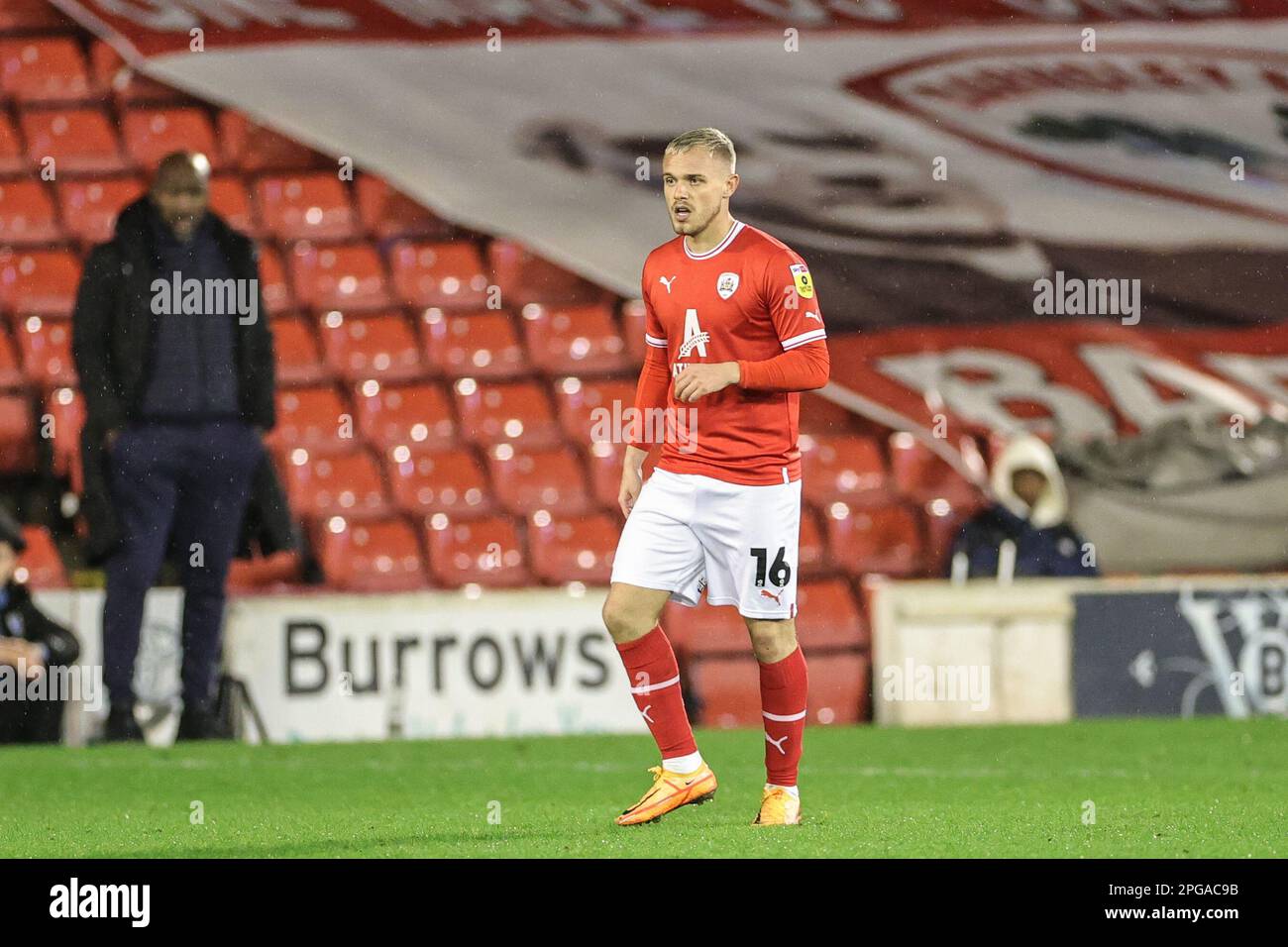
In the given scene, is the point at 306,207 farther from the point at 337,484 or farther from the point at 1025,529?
the point at 1025,529

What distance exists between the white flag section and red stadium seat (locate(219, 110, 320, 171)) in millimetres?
2276

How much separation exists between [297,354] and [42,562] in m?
1.38

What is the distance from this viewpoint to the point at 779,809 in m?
4.50

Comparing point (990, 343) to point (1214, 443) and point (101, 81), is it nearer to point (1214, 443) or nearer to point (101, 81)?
point (1214, 443)

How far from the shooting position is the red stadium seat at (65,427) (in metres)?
8.30

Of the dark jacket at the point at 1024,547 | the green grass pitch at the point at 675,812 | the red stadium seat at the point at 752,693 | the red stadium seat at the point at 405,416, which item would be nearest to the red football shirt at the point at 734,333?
the green grass pitch at the point at 675,812

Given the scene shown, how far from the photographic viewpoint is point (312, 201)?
8938 millimetres

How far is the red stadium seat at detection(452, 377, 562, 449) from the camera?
8.66 metres

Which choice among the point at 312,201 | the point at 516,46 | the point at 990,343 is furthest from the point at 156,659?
the point at 990,343

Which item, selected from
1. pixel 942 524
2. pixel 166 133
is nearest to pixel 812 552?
pixel 942 524

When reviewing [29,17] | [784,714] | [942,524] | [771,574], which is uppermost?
[29,17]

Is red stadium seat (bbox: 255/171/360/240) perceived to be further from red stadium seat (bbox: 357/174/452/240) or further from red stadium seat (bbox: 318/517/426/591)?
red stadium seat (bbox: 318/517/426/591)

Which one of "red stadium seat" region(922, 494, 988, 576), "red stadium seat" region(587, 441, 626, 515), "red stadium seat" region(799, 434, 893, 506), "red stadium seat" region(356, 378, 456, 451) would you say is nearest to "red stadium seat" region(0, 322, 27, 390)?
"red stadium seat" region(356, 378, 456, 451)

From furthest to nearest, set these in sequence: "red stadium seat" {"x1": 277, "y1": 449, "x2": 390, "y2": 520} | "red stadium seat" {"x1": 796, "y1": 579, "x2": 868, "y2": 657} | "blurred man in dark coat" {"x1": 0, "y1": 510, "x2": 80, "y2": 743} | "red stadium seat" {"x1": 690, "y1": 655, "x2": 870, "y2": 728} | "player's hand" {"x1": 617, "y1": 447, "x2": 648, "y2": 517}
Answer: "red stadium seat" {"x1": 277, "y1": 449, "x2": 390, "y2": 520} → "red stadium seat" {"x1": 796, "y1": 579, "x2": 868, "y2": 657} → "red stadium seat" {"x1": 690, "y1": 655, "x2": 870, "y2": 728} → "blurred man in dark coat" {"x1": 0, "y1": 510, "x2": 80, "y2": 743} → "player's hand" {"x1": 617, "y1": 447, "x2": 648, "y2": 517}
